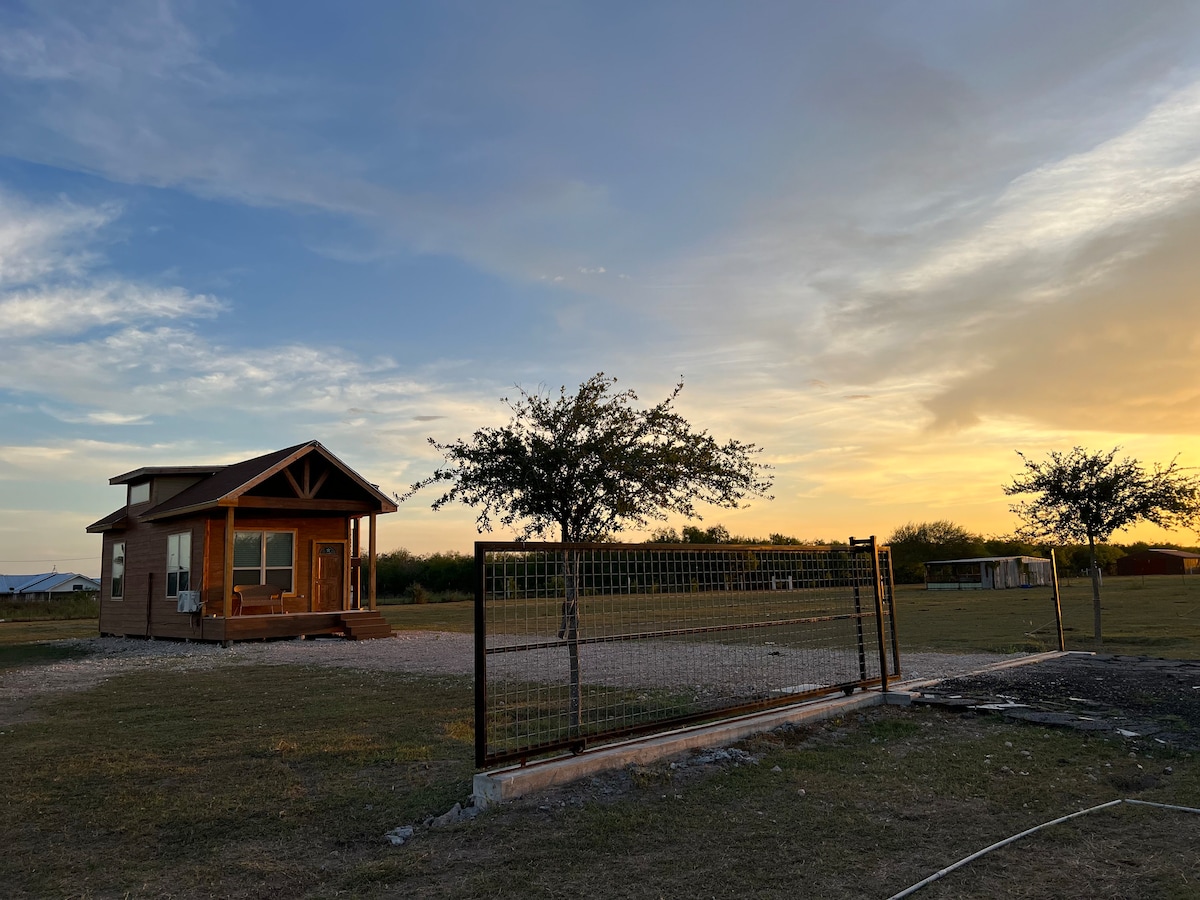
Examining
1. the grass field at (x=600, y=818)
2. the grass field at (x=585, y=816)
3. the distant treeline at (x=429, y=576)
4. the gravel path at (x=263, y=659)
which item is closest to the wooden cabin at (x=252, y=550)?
the gravel path at (x=263, y=659)

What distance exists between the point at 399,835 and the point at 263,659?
476 inches

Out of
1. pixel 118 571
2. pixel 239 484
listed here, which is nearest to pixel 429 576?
pixel 118 571

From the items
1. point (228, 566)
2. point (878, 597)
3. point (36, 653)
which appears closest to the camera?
point (878, 597)

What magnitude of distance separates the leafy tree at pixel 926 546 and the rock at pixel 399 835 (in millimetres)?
71912

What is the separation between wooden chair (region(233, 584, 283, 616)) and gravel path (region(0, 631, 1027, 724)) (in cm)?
104

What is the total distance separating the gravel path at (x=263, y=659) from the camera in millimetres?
11533

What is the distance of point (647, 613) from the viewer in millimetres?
5934

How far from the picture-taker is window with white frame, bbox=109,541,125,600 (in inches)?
904

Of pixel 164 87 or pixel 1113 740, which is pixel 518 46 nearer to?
pixel 164 87

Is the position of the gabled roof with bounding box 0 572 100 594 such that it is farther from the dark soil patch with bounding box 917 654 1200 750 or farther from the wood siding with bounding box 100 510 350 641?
the dark soil patch with bounding box 917 654 1200 750

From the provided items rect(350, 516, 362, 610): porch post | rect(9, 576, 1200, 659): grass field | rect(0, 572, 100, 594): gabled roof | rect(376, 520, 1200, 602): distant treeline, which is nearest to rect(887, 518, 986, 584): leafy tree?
rect(376, 520, 1200, 602): distant treeline

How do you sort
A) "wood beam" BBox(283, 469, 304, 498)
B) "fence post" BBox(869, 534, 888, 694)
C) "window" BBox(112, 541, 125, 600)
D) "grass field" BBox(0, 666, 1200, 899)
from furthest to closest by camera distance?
1. "window" BBox(112, 541, 125, 600)
2. "wood beam" BBox(283, 469, 304, 498)
3. "fence post" BBox(869, 534, 888, 694)
4. "grass field" BBox(0, 666, 1200, 899)

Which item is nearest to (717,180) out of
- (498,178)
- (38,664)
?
(498,178)

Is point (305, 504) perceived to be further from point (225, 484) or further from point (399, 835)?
point (399, 835)
